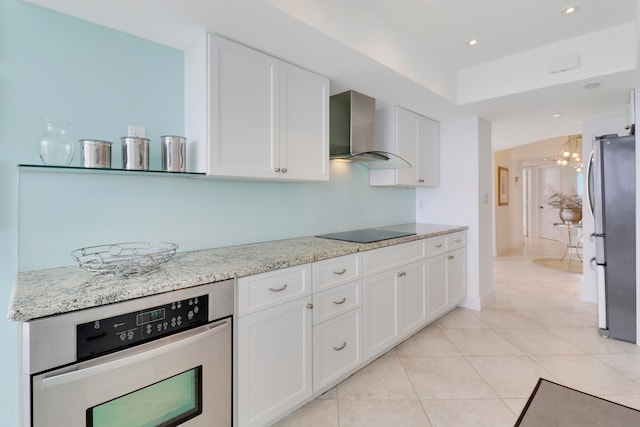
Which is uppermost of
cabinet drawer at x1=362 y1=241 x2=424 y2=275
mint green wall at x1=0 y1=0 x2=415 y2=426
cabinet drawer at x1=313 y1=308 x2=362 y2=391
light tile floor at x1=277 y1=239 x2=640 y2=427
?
mint green wall at x1=0 y1=0 x2=415 y2=426

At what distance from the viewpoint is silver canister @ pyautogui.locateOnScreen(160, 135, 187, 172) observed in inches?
64.8

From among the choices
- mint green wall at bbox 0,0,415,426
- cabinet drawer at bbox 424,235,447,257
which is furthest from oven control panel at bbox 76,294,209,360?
cabinet drawer at bbox 424,235,447,257

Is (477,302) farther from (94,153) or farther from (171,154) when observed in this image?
(94,153)

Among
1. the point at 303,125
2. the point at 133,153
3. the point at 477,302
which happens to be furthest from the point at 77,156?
the point at 477,302

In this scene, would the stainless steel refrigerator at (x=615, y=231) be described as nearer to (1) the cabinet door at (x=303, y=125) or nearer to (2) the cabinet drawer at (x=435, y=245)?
(2) the cabinet drawer at (x=435, y=245)

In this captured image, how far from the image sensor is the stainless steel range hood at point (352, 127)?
256 centimetres

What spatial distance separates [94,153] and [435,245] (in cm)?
268

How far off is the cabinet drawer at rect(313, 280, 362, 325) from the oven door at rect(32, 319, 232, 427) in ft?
1.89

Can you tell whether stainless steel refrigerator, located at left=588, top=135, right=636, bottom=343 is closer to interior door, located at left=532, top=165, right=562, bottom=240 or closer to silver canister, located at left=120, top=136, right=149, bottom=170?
silver canister, located at left=120, top=136, right=149, bottom=170

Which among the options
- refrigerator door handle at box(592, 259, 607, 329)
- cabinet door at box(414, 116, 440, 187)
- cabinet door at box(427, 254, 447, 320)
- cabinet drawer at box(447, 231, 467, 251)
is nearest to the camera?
refrigerator door handle at box(592, 259, 607, 329)

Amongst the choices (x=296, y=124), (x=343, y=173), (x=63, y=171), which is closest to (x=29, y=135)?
(x=63, y=171)

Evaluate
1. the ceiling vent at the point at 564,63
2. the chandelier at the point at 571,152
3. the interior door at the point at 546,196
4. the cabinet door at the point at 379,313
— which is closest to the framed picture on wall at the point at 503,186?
the chandelier at the point at 571,152

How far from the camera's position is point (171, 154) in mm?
1653

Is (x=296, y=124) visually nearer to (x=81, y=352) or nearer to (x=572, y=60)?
(x=81, y=352)
